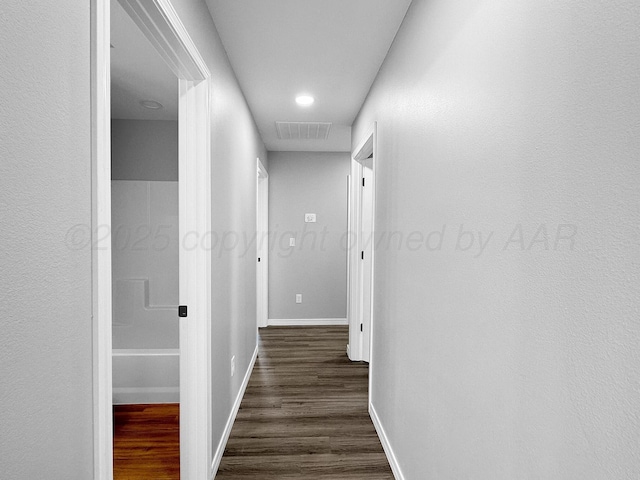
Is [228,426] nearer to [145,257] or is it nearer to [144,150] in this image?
[145,257]

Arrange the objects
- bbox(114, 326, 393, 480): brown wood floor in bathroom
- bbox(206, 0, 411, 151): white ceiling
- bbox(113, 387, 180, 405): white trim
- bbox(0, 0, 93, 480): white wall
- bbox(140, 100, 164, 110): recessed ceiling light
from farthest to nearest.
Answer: bbox(113, 387, 180, 405): white trim, bbox(140, 100, 164, 110): recessed ceiling light, bbox(114, 326, 393, 480): brown wood floor in bathroom, bbox(206, 0, 411, 151): white ceiling, bbox(0, 0, 93, 480): white wall

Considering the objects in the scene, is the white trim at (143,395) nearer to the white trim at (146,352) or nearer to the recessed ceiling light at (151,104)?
the white trim at (146,352)

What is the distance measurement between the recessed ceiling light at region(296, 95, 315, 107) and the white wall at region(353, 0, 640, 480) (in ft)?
5.28

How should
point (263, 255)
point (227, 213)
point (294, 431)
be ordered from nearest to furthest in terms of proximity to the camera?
point (227, 213), point (294, 431), point (263, 255)

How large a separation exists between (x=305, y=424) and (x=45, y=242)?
244cm

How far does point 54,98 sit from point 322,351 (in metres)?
3.97

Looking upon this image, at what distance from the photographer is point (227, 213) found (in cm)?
252

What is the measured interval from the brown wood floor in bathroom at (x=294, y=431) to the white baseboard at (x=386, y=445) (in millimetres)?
42

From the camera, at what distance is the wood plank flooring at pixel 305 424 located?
2.24 meters

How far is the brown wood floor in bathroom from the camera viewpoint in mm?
2238

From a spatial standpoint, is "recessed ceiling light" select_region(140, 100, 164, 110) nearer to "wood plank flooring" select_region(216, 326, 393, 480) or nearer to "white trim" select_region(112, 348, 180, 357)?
"white trim" select_region(112, 348, 180, 357)

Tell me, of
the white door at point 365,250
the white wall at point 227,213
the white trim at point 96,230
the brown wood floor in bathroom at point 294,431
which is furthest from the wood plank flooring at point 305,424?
the white trim at point 96,230

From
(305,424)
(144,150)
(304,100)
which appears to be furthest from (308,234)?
(305,424)

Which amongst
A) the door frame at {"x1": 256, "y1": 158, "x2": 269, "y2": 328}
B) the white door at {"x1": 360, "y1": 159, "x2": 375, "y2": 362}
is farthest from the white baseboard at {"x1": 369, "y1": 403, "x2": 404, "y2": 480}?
the door frame at {"x1": 256, "y1": 158, "x2": 269, "y2": 328}
